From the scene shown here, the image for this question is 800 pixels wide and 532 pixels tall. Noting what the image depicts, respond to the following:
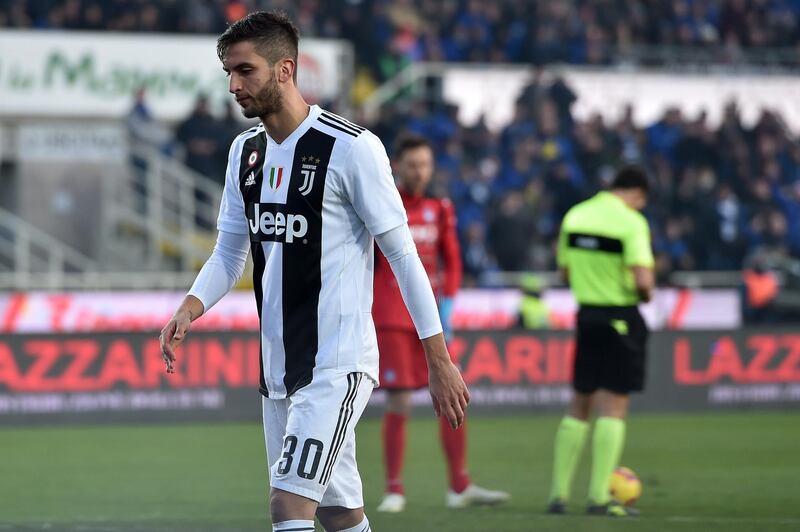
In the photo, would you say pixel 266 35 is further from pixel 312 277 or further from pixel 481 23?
pixel 481 23

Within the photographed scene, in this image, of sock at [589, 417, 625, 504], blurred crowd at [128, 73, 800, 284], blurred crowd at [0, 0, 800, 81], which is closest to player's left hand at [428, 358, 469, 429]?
sock at [589, 417, 625, 504]

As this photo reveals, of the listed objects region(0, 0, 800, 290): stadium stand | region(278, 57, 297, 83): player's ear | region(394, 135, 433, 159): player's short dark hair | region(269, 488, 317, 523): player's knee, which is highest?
region(0, 0, 800, 290): stadium stand

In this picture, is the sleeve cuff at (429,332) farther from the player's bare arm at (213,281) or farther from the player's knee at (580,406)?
the player's knee at (580,406)

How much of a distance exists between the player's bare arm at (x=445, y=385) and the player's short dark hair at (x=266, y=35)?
1.11m

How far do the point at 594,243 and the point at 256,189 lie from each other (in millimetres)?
4483

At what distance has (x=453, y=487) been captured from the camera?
30.2 ft

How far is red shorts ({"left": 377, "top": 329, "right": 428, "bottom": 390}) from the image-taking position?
29.7 ft

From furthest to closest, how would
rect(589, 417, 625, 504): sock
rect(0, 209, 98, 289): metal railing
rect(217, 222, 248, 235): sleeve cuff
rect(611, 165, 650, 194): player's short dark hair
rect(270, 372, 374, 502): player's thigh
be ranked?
rect(0, 209, 98, 289): metal railing, rect(611, 165, 650, 194): player's short dark hair, rect(589, 417, 625, 504): sock, rect(217, 222, 248, 235): sleeve cuff, rect(270, 372, 374, 502): player's thigh

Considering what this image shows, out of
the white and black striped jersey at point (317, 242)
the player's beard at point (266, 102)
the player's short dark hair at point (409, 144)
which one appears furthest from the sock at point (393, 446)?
the player's beard at point (266, 102)

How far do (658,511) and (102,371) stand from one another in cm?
802

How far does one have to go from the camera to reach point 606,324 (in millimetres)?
8992

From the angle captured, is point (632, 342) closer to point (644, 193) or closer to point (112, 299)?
point (644, 193)

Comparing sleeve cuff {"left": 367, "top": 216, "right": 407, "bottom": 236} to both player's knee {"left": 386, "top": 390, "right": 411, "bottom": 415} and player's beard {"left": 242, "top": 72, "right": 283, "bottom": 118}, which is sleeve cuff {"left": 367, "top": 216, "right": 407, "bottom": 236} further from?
player's knee {"left": 386, "top": 390, "right": 411, "bottom": 415}

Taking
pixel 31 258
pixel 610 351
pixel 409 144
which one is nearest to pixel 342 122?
pixel 409 144
